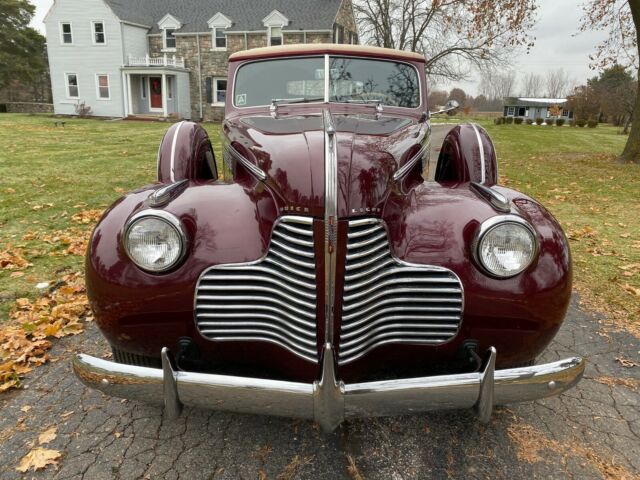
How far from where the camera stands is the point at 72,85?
27594 mm

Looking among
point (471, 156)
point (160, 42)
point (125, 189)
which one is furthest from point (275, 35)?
point (471, 156)

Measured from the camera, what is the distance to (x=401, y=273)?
2.07 metres

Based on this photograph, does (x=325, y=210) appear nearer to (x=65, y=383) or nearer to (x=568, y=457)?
(x=568, y=457)

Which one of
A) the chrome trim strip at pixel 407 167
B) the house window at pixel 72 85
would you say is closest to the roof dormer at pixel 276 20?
the house window at pixel 72 85

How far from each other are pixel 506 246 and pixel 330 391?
3.24ft

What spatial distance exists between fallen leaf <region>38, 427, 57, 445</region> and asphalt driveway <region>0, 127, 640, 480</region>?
0.08 ft

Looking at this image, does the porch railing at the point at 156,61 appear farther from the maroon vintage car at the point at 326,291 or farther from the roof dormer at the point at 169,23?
the maroon vintage car at the point at 326,291

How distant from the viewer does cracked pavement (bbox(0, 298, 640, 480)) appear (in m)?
2.23

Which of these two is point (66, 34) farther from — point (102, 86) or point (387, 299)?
point (387, 299)

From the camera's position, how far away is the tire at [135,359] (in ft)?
7.68

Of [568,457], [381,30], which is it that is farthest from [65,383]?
[381,30]

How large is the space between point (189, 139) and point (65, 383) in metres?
1.75

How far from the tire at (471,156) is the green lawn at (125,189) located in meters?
1.79

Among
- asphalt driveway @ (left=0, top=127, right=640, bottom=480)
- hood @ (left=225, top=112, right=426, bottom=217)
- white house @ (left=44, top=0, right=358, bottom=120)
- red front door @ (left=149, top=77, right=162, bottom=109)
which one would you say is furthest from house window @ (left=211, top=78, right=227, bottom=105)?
asphalt driveway @ (left=0, top=127, right=640, bottom=480)
